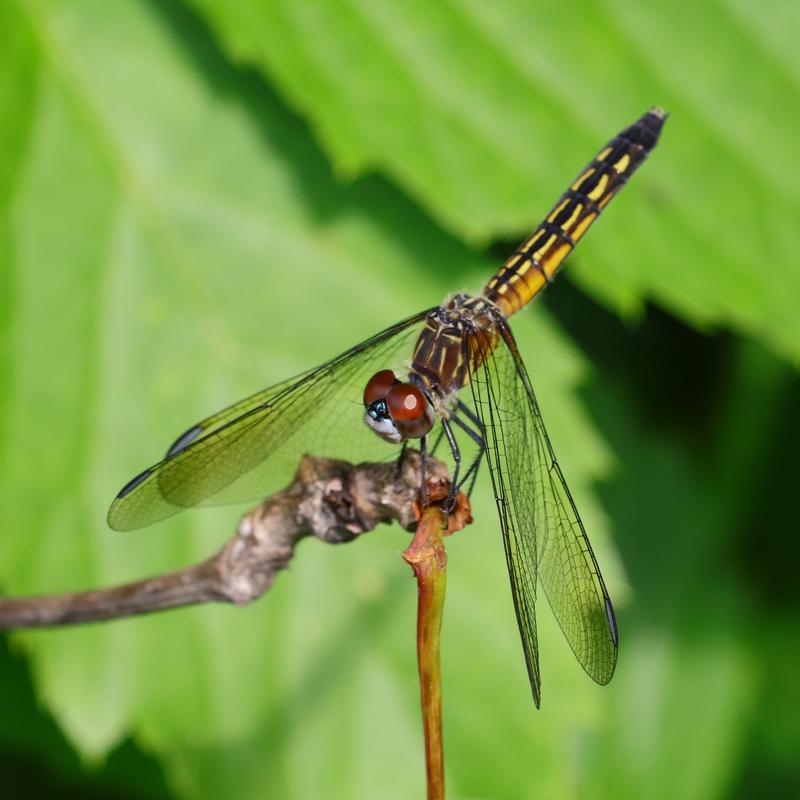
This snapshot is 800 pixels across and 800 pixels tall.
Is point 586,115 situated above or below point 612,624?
above

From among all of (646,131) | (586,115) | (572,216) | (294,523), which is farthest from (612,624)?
(586,115)

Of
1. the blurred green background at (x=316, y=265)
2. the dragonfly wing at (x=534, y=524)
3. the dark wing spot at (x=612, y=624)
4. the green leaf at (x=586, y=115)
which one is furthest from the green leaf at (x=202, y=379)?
the dark wing spot at (x=612, y=624)

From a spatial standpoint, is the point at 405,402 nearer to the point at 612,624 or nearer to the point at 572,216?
the point at 612,624

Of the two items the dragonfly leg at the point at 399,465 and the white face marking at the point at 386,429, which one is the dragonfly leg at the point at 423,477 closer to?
the dragonfly leg at the point at 399,465

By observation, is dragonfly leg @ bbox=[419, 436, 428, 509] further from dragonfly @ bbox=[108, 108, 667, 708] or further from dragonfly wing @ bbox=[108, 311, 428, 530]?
dragonfly wing @ bbox=[108, 311, 428, 530]

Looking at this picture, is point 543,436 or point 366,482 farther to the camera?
point 543,436

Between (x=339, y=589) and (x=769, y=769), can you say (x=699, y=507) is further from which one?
(x=339, y=589)

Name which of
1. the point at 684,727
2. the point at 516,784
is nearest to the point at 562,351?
the point at 516,784
